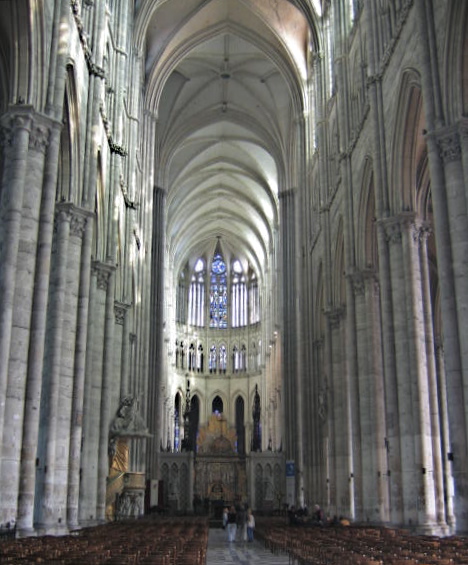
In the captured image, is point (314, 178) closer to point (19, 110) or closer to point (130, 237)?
point (130, 237)

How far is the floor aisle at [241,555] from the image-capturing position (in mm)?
18766

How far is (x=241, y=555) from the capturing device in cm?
2145

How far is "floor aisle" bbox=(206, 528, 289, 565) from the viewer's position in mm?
18766

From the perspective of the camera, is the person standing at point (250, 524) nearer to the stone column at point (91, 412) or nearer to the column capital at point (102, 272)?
the stone column at point (91, 412)

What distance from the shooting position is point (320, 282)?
127ft

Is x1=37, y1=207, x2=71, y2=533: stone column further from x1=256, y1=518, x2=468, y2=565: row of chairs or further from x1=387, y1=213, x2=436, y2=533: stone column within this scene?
x1=387, y1=213, x2=436, y2=533: stone column

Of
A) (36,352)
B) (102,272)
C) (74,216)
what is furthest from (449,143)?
(102,272)

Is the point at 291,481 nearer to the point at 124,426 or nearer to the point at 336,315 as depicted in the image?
the point at 336,315

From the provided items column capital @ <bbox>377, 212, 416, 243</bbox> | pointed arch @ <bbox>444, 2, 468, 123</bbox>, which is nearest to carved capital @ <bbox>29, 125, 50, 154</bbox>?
pointed arch @ <bbox>444, 2, 468, 123</bbox>

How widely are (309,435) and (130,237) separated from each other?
15343mm

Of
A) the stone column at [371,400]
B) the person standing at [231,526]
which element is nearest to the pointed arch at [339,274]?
the stone column at [371,400]

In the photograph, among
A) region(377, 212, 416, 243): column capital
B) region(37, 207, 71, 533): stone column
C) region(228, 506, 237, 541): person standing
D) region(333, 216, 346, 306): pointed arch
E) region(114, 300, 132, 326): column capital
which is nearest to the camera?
region(37, 207, 71, 533): stone column

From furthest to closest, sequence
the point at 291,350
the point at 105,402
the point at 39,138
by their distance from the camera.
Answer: the point at 291,350 < the point at 105,402 < the point at 39,138

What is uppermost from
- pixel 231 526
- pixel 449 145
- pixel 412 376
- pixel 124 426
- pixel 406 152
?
pixel 406 152
